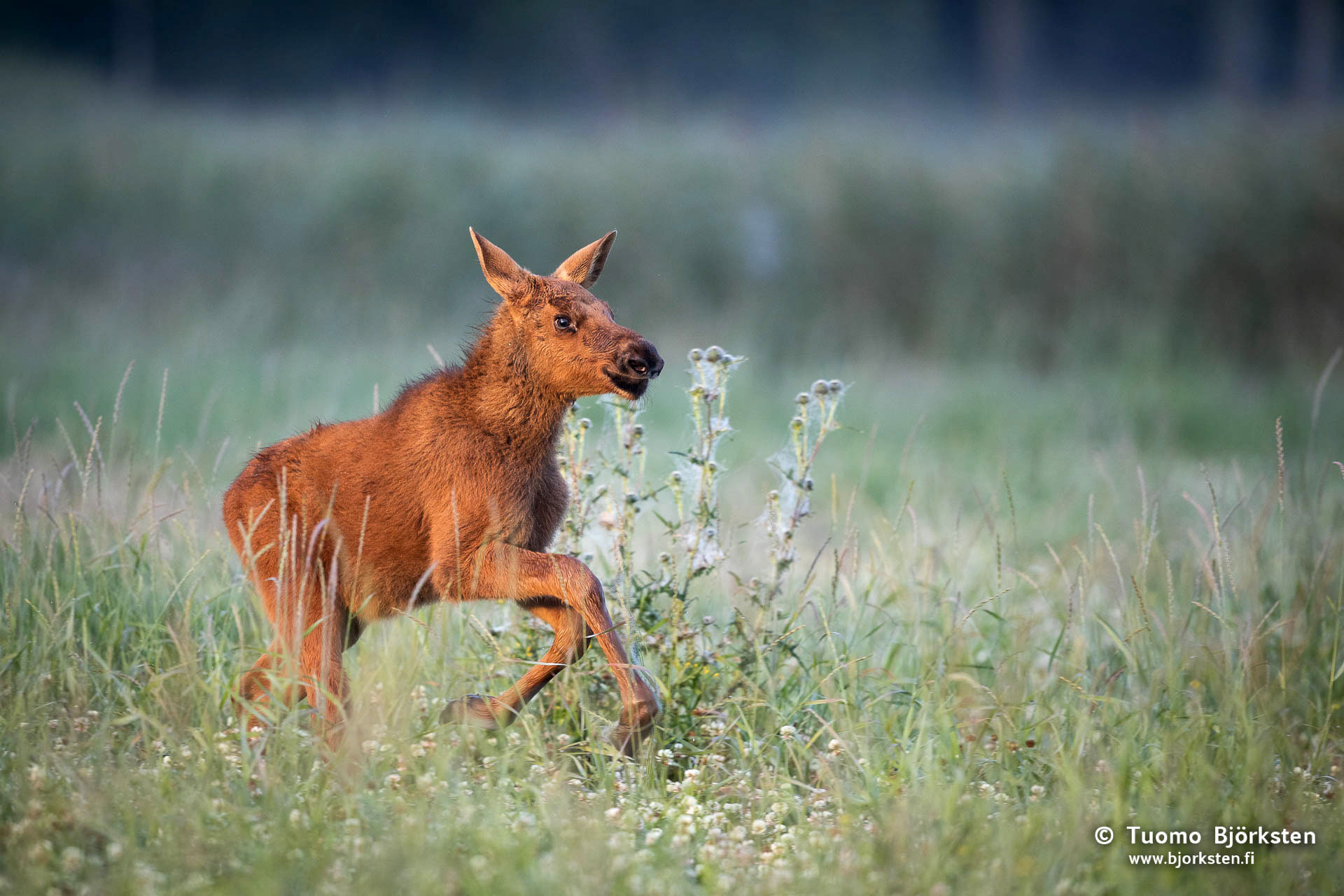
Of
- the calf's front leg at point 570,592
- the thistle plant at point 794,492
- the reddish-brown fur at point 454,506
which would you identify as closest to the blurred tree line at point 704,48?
the thistle plant at point 794,492

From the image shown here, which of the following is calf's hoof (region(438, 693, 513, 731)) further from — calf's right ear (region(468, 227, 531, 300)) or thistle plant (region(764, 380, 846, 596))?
calf's right ear (region(468, 227, 531, 300))

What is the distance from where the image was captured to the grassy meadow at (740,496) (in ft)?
11.7

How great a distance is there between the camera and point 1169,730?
4.39m

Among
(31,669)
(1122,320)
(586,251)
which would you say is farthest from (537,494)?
(1122,320)

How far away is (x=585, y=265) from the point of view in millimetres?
4535

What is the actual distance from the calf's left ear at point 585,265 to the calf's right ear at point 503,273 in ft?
0.83

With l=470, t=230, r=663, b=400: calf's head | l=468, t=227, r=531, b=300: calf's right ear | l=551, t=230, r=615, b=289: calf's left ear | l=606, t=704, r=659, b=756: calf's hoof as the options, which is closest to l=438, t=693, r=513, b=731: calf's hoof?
l=606, t=704, r=659, b=756: calf's hoof

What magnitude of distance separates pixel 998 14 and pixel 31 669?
90.3 ft

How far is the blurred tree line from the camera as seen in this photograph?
2320cm

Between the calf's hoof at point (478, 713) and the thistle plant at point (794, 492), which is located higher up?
the thistle plant at point (794, 492)

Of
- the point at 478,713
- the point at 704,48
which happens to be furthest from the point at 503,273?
the point at 704,48

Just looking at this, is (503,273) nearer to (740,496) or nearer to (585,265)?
(585,265)

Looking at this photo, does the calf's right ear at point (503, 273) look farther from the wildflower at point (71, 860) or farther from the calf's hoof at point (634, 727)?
the wildflower at point (71, 860)

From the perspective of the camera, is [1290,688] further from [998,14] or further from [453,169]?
[998,14]
